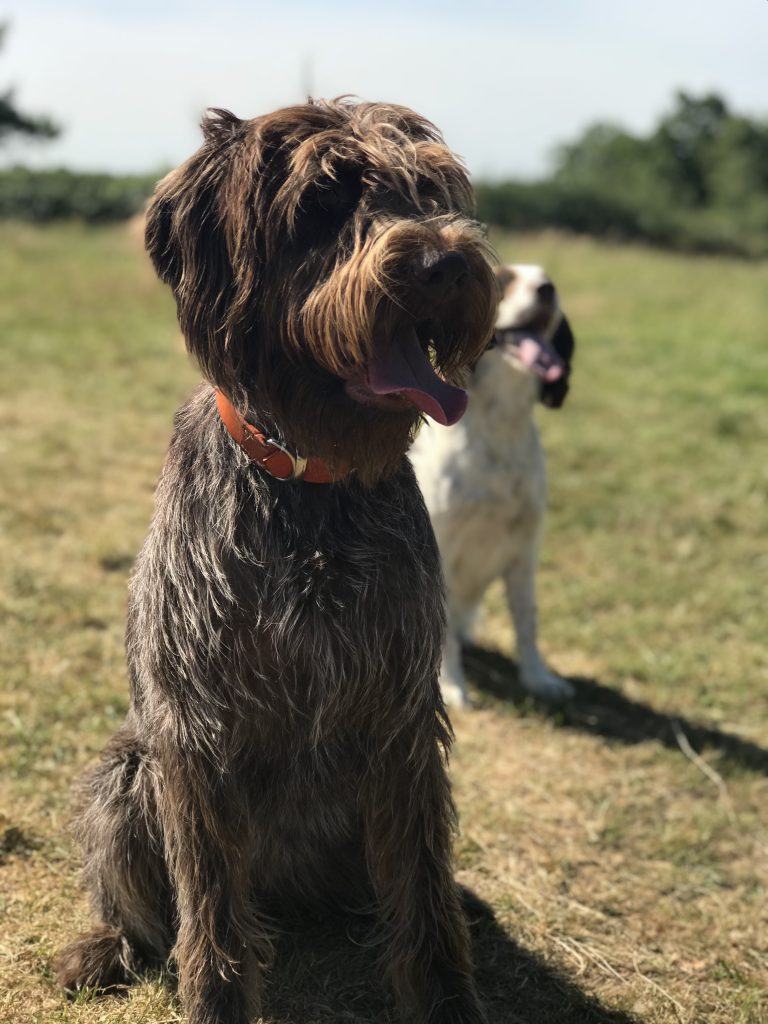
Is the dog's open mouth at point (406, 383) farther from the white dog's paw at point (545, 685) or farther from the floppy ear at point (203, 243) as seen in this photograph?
the white dog's paw at point (545, 685)

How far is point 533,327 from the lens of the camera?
16.1 ft

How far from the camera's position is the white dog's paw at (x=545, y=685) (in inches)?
196

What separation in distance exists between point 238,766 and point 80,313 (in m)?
10.7

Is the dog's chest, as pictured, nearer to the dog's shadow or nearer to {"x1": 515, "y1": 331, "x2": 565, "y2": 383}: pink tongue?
the dog's shadow

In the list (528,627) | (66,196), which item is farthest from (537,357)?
(66,196)

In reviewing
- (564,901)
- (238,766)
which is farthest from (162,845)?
(564,901)

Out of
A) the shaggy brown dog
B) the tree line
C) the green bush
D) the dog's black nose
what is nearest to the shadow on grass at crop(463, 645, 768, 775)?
the shaggy brown dog

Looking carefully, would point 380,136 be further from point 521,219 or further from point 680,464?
point 521,219

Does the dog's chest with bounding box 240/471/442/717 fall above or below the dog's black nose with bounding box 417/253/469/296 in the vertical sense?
below

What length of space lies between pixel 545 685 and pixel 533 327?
1.59 meters

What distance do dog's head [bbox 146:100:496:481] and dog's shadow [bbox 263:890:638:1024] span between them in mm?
1438

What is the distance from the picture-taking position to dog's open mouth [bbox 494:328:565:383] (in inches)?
190

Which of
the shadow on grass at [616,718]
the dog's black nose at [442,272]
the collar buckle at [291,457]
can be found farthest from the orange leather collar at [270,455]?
the shadow on grass at [616,718]

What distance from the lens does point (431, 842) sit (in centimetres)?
273
